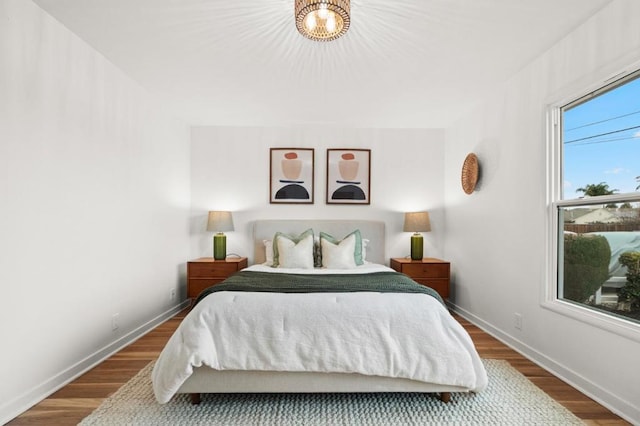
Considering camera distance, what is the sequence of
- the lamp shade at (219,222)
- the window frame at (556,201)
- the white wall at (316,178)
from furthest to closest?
the white wall at (316,178), the lamp shade at (219,222), the window frame at (556,201)

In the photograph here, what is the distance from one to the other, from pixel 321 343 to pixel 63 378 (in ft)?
5.92

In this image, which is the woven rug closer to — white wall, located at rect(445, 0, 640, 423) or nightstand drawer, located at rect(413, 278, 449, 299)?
white wall, located at rect(445, 0, 640, 423)

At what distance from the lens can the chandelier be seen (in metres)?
1.67

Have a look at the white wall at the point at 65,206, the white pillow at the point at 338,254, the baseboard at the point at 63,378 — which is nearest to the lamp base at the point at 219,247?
the white wall at the point at 65,206

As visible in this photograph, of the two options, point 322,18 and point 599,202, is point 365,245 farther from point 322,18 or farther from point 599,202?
point 322,18

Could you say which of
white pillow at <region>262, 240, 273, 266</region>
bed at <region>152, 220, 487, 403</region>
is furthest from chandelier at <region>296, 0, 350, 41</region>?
white pillow at <region>262, 240, 273, 266</region>

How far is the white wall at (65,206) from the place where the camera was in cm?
181

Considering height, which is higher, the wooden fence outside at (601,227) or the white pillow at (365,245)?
the wooden fence outside at (601,227)

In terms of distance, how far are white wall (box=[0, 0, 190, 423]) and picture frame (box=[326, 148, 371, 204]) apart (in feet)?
7.10

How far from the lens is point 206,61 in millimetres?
2568

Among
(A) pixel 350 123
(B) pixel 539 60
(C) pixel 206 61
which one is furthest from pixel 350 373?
(A) pixel 350 123

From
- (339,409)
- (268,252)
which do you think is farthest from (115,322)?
(339,409)

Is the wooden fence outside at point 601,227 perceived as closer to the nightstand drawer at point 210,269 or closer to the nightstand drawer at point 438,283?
the nightstand drawer at point 438,283

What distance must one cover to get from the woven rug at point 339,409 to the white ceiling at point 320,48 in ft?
7.98
